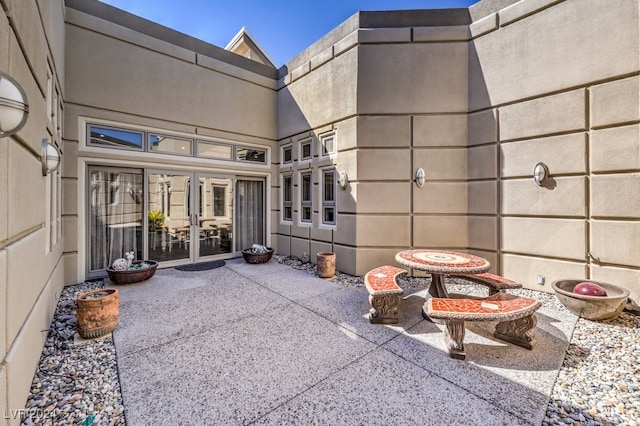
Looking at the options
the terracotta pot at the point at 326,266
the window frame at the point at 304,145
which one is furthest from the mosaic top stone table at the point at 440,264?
the window frame at the point at 304,145

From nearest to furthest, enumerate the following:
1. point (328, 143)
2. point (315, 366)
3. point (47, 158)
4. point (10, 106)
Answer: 1. point (10, 106)
2. point (315, 366)
3. point (47, 158)
4. point (328, 143)

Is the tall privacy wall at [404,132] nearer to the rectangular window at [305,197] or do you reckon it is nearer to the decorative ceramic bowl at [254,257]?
the rectangular window at [305,197]

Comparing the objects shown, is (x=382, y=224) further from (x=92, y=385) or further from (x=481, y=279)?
(x=92, y=385)

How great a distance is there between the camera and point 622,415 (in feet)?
6.35

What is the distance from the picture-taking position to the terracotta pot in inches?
210

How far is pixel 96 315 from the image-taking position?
3.01 metres

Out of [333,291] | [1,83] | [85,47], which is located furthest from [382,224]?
[85,47]

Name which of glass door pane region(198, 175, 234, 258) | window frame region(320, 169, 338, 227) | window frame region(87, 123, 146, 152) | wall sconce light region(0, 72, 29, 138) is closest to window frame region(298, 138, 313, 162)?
window frame region(320, 169, 338, 227)

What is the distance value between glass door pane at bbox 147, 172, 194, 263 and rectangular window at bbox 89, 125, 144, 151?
665mm

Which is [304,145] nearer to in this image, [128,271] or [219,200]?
[219,200]

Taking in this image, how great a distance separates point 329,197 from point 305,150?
1.48 metres

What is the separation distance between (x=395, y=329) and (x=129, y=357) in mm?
2867

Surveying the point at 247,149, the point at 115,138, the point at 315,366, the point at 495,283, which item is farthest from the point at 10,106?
the point at 247,149

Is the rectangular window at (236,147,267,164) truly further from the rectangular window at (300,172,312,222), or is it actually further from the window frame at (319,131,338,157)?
the window frame at (319,131,338,157)
